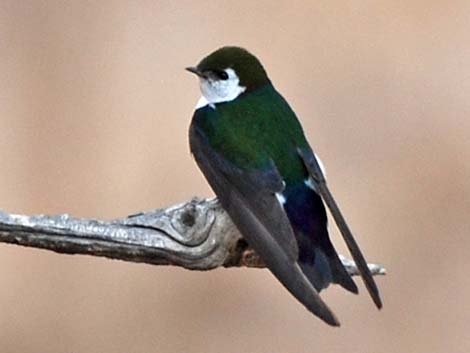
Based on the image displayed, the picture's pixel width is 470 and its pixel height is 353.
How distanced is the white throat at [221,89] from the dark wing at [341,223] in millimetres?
141

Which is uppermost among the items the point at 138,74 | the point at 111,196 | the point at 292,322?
the point at 138,74

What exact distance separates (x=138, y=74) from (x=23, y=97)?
8.3 inches

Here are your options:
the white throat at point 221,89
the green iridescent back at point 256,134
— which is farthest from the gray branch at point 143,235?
the white throat at point 221,89

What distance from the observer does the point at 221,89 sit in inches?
96.3

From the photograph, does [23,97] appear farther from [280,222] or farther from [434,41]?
[280,222]

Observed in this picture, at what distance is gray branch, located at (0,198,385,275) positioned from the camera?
84.5 inches

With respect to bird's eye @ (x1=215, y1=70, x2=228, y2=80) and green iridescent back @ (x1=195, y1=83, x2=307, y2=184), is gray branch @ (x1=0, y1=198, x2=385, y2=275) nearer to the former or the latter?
green iridescent back @ (x1=195, y1=83, x2=307, y2=184)

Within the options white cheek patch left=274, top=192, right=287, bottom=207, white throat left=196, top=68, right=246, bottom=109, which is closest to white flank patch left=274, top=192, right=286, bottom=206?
white cheek patch left=274, top=192, right=287, bottom=207

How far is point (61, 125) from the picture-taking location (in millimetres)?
3355

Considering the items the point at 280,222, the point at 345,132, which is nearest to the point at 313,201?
the point at 280,222

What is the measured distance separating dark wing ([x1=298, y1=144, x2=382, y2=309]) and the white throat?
0.46 feet

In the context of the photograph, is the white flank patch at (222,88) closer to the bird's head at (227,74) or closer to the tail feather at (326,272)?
A: the bird's head at (227,74)

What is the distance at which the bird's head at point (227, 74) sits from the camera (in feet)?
8.01

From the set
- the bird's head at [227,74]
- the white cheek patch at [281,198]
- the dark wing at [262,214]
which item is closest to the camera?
the dark wing at [262,214]
